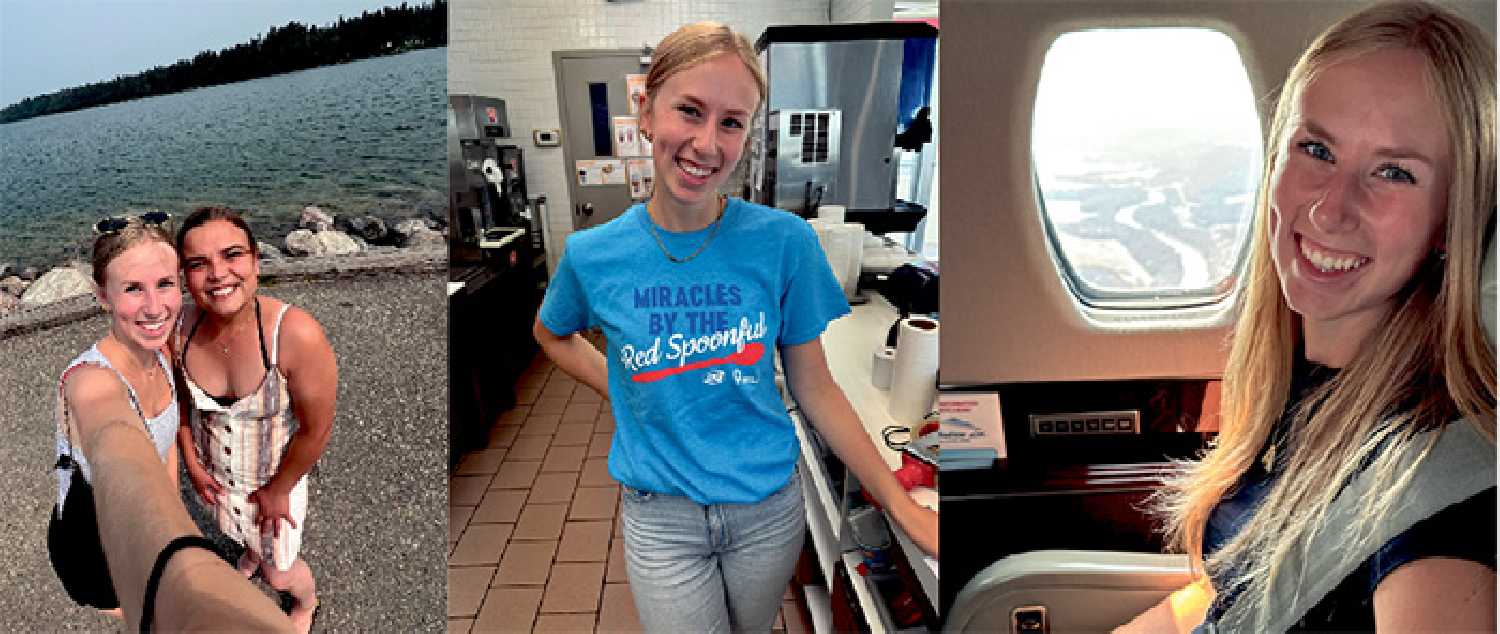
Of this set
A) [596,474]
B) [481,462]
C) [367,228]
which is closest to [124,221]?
[367,228]

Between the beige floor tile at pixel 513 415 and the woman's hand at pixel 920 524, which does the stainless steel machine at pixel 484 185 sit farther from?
the woman's hand at pixel 920 524

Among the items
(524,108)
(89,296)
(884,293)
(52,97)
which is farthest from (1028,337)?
(52,97)

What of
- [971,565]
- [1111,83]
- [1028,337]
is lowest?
[971,565]

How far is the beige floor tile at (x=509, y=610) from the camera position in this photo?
3.03 ft

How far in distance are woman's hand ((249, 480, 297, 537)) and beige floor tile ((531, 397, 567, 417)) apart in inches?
9.9

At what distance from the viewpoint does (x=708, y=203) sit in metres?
0.65

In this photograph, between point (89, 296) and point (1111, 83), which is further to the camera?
point (89, 296)

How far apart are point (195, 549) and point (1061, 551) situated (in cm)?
78

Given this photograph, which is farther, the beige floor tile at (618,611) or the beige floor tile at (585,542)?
the beige floor tile at (618,611)

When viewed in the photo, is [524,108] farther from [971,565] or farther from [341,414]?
[971,565]

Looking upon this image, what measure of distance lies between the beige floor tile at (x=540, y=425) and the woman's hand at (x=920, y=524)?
1.34ft

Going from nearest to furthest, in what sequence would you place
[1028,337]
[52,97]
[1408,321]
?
[1408,321] < [1028,337] < [52,97]

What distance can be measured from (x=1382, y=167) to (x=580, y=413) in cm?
75

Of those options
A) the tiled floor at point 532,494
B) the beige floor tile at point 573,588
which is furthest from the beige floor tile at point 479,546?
the beige floor tile at point 573,588
